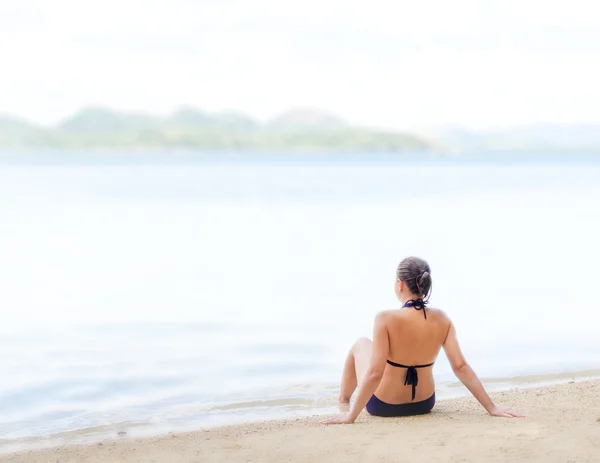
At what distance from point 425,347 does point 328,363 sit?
2905 millimetres

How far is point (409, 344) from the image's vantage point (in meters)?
4.73

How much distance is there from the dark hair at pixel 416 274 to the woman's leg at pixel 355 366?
798 mm

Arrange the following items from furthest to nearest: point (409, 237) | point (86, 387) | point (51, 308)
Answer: point (409, 237) < point (51, 308) < point (86, 387)

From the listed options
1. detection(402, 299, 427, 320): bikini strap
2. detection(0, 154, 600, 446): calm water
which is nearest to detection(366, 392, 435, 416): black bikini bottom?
detection(402, 299, 427, 320): bikini strap

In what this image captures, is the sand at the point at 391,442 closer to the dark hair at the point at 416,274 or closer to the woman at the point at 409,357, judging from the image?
the woman at the point at 409,357

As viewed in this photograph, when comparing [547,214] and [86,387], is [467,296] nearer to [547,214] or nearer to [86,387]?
[86,387]

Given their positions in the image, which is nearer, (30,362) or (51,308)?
(30,362)

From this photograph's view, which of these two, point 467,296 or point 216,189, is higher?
point 216,189

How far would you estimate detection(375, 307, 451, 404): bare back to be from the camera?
4688 millimetres

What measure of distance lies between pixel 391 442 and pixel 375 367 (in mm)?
507

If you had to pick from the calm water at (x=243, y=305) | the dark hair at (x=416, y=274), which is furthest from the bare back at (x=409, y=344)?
the calm water at (x=243, y=305)

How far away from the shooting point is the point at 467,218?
2422 centimetres

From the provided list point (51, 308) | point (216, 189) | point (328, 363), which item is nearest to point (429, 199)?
point (216, 189)

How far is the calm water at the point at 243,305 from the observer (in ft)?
21.7
